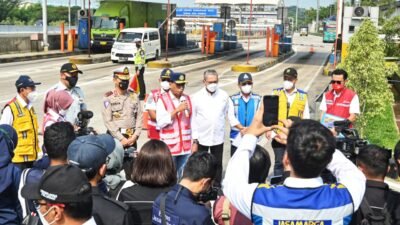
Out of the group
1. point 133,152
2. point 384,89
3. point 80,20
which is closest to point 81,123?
point 133,152

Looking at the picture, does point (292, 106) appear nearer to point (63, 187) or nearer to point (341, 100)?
point (341, 100)

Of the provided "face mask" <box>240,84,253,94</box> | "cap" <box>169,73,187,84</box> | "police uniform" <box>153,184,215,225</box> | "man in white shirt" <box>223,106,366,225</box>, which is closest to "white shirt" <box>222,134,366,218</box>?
"man in white shirt" <box>223,106,366,225</box>

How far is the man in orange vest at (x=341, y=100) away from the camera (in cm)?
703

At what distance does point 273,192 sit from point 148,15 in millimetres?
36615

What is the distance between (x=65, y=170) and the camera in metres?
2.74

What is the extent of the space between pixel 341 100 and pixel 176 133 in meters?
2.26

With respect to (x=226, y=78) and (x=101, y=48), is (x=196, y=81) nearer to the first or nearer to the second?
(x=226, y=78)

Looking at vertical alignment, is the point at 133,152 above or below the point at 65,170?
below

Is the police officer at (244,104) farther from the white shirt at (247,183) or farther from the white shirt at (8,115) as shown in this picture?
the white shirt at (247,183)

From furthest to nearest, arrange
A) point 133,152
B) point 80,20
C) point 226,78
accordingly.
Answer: point 80,20
point 226,78
point 133,152

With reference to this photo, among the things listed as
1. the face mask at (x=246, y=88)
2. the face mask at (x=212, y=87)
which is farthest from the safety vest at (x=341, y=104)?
the face mask at (x=212, y=87)

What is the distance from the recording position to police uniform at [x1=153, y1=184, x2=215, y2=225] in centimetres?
331

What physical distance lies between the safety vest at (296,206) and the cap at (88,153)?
1185 millimetres

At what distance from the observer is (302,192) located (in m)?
2.75
